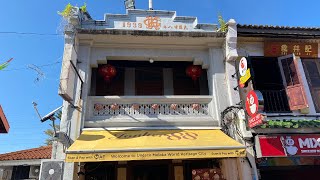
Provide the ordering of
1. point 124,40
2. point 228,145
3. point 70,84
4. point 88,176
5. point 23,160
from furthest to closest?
point 23,160 < point 124,40 < point 88,176 < point 70,84 < point 228,145

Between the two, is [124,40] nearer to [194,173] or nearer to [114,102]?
[114,102]

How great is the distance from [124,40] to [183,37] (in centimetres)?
199

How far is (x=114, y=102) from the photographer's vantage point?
27.6ft

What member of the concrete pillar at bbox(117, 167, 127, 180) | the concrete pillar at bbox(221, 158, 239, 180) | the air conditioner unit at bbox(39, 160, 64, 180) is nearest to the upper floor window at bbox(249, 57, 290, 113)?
the concrete pillar at bbox(221, 158, 239, 180)

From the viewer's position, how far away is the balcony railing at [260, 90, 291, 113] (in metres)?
8.88

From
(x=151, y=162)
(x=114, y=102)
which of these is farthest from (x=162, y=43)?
(x=151, y=162)

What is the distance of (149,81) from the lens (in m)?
9.83

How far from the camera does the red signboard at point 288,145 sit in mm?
7582

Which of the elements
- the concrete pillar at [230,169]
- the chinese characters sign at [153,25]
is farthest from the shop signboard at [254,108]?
the chinese characters sign at [153,25]

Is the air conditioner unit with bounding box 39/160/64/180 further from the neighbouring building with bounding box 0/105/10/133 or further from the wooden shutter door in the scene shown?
the wooden shutter door

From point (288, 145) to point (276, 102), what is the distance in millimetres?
1699

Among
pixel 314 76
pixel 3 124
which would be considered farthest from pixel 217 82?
pixel 3 124

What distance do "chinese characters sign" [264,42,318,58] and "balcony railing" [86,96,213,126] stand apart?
9.14ft

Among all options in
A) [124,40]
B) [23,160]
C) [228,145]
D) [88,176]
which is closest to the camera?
[228,145]
